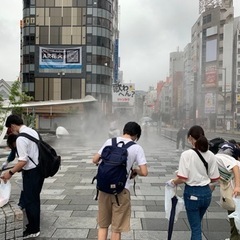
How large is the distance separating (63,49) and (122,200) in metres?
49.1

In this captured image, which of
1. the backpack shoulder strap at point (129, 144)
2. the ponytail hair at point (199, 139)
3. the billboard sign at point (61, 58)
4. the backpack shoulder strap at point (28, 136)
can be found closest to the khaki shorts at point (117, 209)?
the backpack shoulder strap at point (129, 144)

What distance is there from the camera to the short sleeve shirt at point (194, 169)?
3449 mm

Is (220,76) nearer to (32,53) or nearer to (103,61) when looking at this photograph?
(103,61)

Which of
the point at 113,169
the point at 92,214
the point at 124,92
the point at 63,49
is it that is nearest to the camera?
the point at 113,169

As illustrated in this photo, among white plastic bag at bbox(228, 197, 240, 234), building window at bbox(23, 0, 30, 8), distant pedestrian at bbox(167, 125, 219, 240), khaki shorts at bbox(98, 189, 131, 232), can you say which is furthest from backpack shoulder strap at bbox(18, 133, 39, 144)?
building window at bbox(23, 0, 30, 8)

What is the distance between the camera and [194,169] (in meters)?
3.45

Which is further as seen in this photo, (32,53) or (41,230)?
(32,53)

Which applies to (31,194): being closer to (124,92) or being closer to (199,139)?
(199,139)

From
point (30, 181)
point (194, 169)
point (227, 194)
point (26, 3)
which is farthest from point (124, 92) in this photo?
point (26, 3)

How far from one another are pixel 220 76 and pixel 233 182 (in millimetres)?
65854

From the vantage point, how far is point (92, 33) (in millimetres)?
51062

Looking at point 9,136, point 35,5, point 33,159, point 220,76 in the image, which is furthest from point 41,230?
point 220,76

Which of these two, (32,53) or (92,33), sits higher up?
(92,33)

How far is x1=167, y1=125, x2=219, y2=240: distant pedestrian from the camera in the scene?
3453mm
